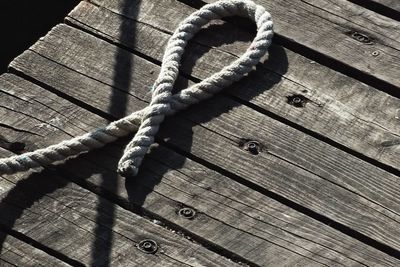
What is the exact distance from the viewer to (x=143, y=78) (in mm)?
3156

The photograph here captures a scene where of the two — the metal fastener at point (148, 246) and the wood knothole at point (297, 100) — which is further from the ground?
the wood knothole at point (297, 100)

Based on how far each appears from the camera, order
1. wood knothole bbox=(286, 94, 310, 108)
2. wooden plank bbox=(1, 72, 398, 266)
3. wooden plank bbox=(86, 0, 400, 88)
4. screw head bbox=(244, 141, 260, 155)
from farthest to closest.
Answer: wooden plank bbox=(86, 0, 400, 88) → wood knothole bbox=(286, 94, 310, 108) → screw head bbox=(244, 141, 260, 155) → wooden plank bbox=(1, 72, 398, 266)

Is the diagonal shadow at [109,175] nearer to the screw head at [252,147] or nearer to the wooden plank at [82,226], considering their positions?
the wooden plank at [82,226]

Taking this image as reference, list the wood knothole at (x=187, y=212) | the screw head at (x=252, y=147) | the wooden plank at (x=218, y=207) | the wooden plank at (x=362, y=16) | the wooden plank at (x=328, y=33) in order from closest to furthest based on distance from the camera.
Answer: the wooden plank at (x=218, y=207)
the wood knothole at (x=187, y=212)
the screw head at (x=252, y=147)
the wooden plank at (x=328, y=33)
the wooden plank at (x=362, y=16)

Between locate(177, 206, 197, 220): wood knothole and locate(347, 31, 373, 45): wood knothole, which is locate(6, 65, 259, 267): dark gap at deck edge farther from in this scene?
locate(347, 31, 373, 45): wood knothole

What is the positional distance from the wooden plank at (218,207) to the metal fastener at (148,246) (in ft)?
0.33

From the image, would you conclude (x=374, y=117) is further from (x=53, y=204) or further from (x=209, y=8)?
(x=53, y=204)

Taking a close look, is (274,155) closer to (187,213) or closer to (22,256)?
(187,213)

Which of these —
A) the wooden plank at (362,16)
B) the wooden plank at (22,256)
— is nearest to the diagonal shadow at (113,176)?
the wooden plank at (22,256)

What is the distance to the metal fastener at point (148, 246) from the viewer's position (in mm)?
2656

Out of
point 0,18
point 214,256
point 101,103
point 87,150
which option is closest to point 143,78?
point 101,103

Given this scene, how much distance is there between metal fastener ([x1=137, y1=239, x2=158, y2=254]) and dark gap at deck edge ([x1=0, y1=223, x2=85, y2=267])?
0.17m

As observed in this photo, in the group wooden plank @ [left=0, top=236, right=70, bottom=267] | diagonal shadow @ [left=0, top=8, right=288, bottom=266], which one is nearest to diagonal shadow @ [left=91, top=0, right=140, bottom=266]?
diagonal shadow @ [left=0, top=8, right=288, bottom=266]

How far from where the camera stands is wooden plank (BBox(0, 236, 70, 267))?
2.64 metres
